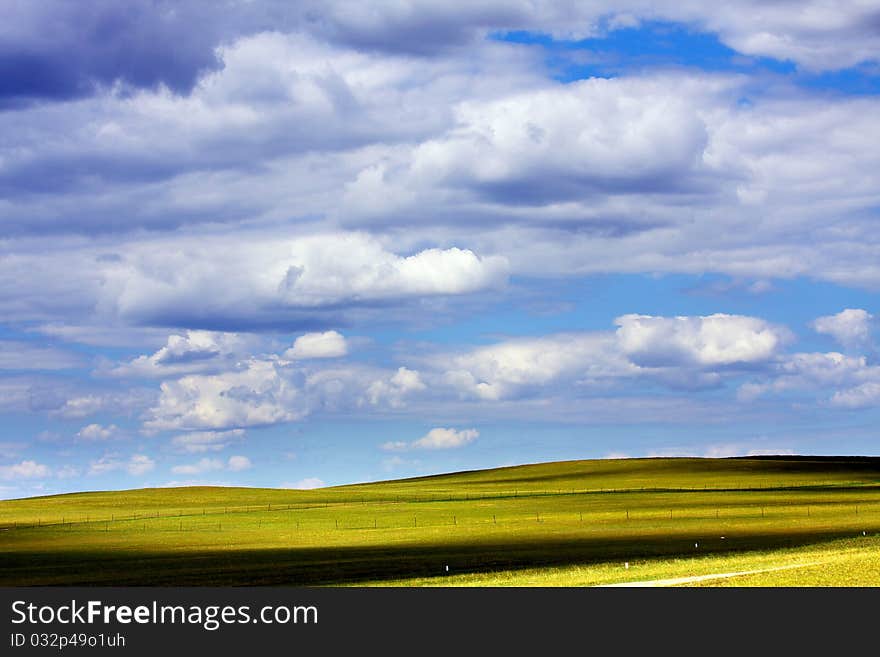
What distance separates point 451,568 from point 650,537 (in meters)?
22.2

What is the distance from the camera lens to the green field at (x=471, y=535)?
47.1m

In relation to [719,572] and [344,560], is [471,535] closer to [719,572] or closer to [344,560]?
[344,560]

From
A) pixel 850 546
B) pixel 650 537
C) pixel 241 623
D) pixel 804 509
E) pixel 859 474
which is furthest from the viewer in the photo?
pixel 859 474

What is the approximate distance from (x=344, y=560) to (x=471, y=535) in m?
20.1

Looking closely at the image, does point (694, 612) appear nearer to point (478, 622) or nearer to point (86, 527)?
point (478, 622)

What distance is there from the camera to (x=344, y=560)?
2402 inches

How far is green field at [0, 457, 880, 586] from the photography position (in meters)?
47.1

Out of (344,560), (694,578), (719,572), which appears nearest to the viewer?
(694,578)

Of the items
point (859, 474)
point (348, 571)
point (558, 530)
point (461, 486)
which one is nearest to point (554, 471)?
point (461, 486)

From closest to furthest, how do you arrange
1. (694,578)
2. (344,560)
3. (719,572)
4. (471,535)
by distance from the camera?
(694,578), (719,572), (344,560), (471,535)

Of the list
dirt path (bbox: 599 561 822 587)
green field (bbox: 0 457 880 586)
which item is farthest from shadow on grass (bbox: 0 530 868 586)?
dirt path (bbox: 599 561 822 587)

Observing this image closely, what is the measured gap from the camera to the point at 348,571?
5372 centimetres

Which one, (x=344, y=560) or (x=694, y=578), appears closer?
(x=694, y=578)

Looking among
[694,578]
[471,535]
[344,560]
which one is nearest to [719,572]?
[694,578]
